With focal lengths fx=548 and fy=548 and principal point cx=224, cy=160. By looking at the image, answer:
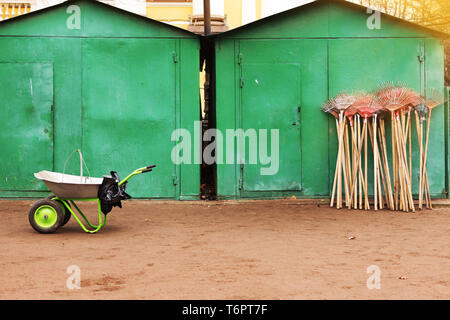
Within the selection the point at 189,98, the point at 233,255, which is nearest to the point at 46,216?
the point at 233,255

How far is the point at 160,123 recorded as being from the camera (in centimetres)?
931

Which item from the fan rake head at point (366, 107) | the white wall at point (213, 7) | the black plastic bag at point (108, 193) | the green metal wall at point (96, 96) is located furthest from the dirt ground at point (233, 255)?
the white wall at point (213, 7)

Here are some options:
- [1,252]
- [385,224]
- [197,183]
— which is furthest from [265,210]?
[1,252]

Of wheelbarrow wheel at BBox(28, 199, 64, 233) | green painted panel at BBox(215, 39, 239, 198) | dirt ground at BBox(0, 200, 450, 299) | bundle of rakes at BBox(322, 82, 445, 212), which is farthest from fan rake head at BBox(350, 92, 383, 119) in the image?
wheelbarrow wheel at BBox(28, 199, 64, 233)

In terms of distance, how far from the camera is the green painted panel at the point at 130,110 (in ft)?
30.4

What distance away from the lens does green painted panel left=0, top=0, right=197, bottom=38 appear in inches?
361

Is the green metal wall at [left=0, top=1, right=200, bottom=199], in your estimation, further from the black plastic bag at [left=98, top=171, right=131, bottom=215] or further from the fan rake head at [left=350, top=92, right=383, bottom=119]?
the black plastic bag at [left=98, top=171, right=131, bottom=215]

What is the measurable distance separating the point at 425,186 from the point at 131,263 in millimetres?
5726

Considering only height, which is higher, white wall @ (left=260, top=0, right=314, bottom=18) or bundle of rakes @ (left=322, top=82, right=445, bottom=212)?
white wall @ (left=260, top=0, right=314, bottom=18)

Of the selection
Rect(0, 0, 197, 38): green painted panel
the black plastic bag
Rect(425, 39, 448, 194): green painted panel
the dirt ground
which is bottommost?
the dirt ground

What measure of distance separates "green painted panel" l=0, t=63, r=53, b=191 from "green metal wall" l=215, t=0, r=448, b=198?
2.90m

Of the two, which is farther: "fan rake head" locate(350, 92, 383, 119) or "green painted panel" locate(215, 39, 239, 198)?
"green painted panel" locate(215, 39, 239, 198)

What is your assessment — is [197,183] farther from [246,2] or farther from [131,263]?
[246,2]

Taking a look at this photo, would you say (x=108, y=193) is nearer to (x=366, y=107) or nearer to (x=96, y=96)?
(x=96, y=96)
